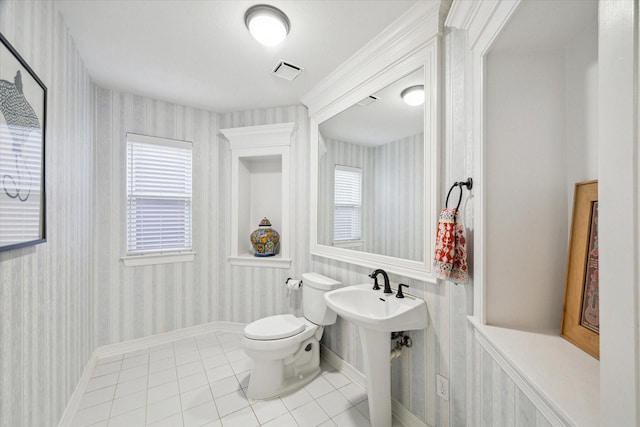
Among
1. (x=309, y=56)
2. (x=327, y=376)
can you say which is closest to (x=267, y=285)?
(x=327, y=376)

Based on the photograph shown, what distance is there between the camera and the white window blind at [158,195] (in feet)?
8.23

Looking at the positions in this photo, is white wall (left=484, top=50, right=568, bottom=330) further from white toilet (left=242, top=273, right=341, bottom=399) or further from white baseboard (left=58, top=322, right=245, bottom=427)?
white baseboard (left=58, top=322, right=245, bottom=427)

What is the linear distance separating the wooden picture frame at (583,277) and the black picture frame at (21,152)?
1999 mm

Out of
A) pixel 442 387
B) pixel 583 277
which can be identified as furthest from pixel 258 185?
pixel 583 277

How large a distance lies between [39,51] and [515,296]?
2417 millimetres

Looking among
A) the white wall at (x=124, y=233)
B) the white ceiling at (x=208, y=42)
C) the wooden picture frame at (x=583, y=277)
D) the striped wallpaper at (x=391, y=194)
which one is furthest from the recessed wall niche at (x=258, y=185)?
the wooden picture frame at (x=583, y=277)

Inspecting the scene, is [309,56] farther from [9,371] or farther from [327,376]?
[327,376]

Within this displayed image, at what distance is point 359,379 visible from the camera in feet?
6.53

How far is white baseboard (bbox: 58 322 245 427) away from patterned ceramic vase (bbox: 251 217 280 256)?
86 cm

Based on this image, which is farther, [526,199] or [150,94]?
[150,94]

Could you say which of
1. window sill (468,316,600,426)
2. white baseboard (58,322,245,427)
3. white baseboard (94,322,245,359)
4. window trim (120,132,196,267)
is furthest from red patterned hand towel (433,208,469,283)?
window trim (120,132,196,267)

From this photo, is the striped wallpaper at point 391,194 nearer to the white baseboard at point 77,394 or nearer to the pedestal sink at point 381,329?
the pedestal sink at point 381,329

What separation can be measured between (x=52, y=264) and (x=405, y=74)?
228cm

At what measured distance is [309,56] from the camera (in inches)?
73.7
